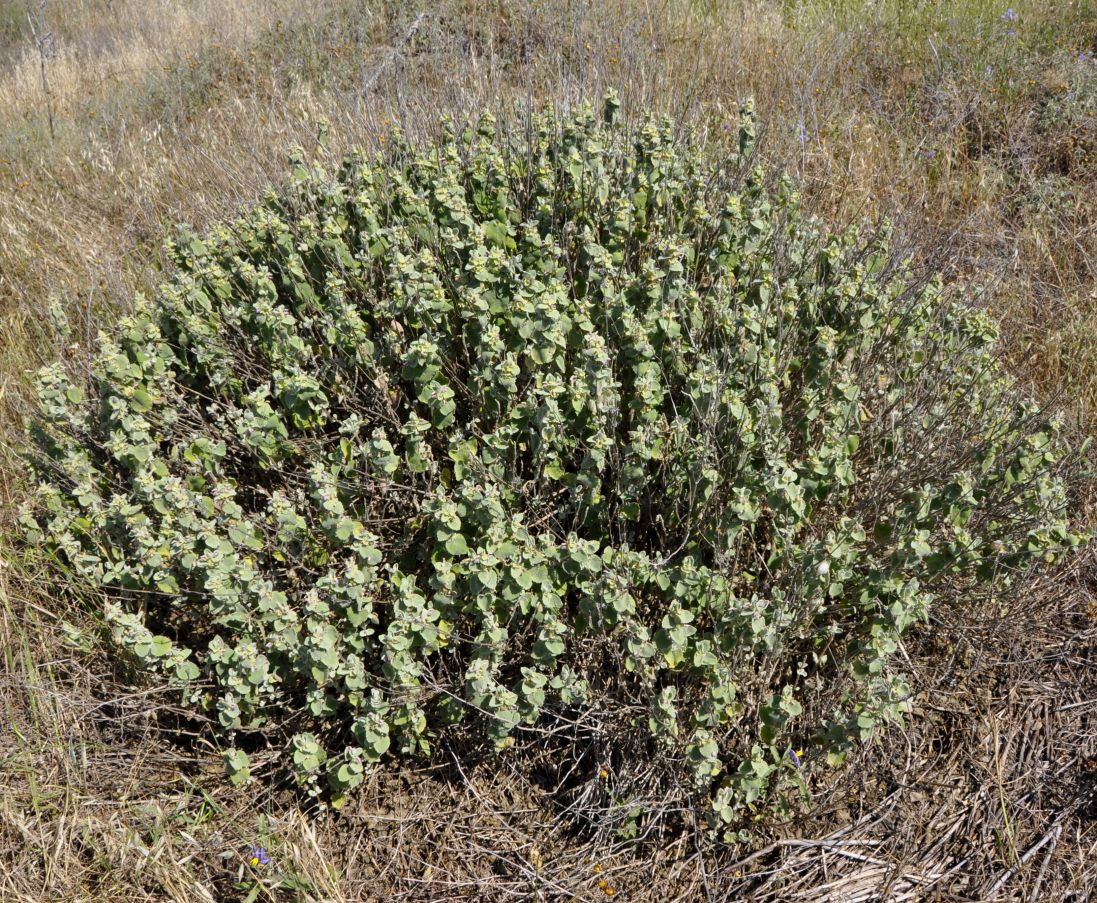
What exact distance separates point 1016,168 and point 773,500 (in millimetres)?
3781

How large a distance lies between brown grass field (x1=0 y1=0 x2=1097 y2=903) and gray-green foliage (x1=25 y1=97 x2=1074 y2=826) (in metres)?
0.23

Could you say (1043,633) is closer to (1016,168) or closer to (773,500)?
(773,500)

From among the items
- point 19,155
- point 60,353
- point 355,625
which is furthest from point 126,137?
point 355,625

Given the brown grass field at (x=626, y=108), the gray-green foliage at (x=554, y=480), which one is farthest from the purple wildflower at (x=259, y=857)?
the gray-green foliage at (x=554, y=480)

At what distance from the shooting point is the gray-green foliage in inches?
97.0

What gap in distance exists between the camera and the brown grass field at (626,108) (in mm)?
2625

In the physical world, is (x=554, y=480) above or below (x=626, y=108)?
below

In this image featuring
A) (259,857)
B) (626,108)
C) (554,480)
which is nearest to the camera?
(259,857)

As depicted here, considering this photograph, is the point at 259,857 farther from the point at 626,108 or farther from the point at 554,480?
the point at 626,108

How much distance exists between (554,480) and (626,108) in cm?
302

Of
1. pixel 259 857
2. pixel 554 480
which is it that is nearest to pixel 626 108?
pixel 554 480

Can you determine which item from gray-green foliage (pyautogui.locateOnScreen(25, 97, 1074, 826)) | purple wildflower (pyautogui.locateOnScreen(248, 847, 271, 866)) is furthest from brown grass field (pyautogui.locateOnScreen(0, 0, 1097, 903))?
gray-green foliage (pyautogui.locateOnScreen(25, 97, 1074, 826))

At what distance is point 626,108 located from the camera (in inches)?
201

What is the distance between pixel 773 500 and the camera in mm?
2398
